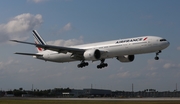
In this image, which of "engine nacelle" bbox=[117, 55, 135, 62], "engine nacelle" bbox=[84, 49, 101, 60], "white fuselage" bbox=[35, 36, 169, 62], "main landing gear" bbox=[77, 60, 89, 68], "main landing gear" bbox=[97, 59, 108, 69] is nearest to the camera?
"white fuselage" bbox=[35, 36, 169, 62]

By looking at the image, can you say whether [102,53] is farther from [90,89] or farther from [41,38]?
[90,89]

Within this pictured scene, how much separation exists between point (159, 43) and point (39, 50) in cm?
3437

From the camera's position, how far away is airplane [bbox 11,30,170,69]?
63366mm

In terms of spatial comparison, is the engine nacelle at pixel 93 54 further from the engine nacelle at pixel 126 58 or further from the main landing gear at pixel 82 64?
the engine nacelle at pixel 126 58

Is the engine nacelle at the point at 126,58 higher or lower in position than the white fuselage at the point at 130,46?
lower

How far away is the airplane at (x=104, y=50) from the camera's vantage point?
63.4 meters

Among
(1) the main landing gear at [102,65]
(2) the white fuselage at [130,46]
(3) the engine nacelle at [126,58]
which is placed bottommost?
(1) the main landing gear at [102,65]

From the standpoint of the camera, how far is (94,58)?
6975 centimetres

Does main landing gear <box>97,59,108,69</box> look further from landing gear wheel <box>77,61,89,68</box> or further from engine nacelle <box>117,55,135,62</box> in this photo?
engine nacelle <box>117,55,135,62</box>

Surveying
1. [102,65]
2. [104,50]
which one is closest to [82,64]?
[102,65]

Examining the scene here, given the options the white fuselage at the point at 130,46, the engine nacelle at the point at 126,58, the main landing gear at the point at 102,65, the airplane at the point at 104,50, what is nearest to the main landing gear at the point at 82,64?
the airplane at the point at 104,50

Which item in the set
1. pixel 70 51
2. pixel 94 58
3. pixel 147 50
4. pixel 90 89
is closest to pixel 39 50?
pixel 70 51

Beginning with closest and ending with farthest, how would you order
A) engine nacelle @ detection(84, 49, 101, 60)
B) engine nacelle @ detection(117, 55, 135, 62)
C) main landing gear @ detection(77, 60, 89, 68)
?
engine nacelle @ detection(84, 49, 101, 60)
engine nacelle @ detection(117, 55, 135, 62)
main landing gear @ detection(77, 60, 89, 68)

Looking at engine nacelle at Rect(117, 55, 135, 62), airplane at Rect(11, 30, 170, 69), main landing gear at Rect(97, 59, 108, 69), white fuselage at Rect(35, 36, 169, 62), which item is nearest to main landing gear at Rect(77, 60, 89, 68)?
airplane at Rect(11, 30, 170, 69)
